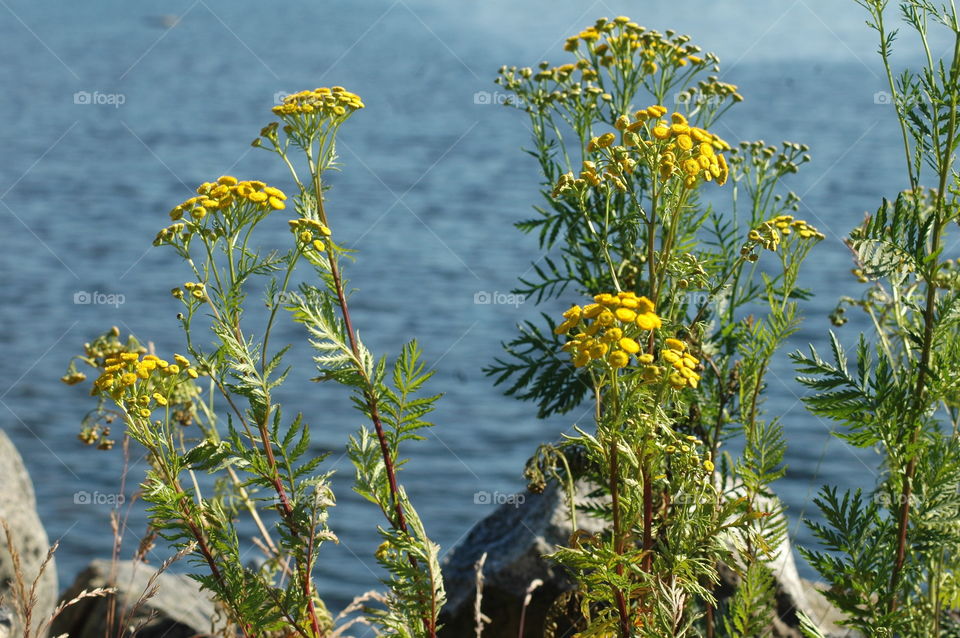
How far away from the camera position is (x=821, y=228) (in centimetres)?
1117

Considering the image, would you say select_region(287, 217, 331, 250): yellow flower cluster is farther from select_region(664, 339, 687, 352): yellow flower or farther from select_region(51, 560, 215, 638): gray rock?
select_region(51, 560, 215, 638): gray rock

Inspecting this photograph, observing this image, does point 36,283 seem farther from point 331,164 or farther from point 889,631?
point 889,631

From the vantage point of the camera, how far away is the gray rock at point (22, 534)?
5059mm

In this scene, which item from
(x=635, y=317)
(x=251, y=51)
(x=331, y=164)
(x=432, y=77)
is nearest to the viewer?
(x=635, y=317)

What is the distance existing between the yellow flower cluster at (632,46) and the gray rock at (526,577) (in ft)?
5.21

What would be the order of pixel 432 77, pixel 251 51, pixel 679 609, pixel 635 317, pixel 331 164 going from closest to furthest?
1. pixel 635 317
2. pixel 679 609
3. pixel 331 164
4. pixel 432 77
5. pixel 251 51

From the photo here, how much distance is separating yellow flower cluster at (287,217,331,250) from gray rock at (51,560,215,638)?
105 inches

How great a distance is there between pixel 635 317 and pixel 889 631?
1.07 meters

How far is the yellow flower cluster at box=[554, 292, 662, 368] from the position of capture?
212cm

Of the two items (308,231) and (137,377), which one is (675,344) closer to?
(308,231)

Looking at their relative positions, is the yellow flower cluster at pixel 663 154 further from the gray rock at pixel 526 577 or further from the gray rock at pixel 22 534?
the gray rock at pixel 22 534

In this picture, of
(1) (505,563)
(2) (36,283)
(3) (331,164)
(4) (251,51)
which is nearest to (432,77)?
(4) (251,51)

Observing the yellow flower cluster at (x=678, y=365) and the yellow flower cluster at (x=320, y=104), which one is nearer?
the yellow flower cluster at (x=678, y=365)

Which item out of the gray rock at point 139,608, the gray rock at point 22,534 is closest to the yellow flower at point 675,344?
the gray rock at point 139,608
